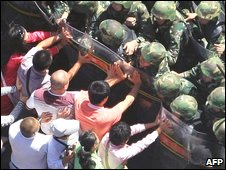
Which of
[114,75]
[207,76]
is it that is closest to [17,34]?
[114,75]

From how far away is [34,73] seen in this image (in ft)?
22.1

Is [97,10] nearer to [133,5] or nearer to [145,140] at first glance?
[133,5]

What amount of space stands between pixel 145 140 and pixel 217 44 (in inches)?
62.0

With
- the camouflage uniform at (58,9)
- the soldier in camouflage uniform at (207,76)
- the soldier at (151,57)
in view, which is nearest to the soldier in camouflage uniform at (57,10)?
the camouflage uniform at (58,9)

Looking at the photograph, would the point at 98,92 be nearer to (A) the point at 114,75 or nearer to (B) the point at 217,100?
(A) the point at 114,75

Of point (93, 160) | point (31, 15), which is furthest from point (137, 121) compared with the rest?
point (31, 15)

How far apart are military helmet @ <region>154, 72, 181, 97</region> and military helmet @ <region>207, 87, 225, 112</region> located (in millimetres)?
388

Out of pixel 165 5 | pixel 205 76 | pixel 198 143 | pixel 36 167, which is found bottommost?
pixel 36 167

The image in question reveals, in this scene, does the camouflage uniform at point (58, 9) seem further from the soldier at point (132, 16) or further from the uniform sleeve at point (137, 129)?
the uniform sleeve at point (137, 129)

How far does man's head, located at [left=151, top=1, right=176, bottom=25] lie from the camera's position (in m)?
6.89

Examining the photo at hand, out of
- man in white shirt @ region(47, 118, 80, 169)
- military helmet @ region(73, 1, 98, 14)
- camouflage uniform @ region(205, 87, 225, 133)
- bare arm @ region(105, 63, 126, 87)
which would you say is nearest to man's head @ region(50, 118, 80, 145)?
man in white shirt @ region(47, 118, 80, 169)

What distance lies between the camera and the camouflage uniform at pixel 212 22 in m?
6.98

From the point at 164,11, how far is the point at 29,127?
2.11 metres

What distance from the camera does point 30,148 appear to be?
618cm
